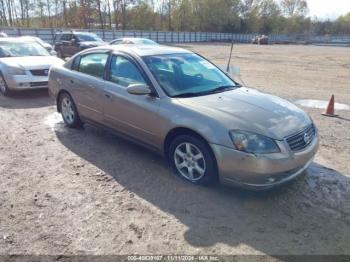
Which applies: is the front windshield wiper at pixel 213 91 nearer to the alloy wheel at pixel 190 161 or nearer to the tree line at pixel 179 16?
the alloy wheel at pixel 190 161

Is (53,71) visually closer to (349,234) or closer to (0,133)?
(0,133)

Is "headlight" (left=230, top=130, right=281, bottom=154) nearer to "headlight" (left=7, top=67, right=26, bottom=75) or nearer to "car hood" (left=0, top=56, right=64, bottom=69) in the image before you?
"car hood" (left=0, top=56, right=64, bottom=69)

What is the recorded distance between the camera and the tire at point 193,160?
11.7ft

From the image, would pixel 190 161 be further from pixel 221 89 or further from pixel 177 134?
pixel 221 89

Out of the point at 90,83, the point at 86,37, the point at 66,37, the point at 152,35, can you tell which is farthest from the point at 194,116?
the point at 152,35

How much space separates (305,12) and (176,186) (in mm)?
121716

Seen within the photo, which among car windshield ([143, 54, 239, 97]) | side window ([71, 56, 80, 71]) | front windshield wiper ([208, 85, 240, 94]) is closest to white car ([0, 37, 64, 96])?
side window ([71, 56, 80, 71])

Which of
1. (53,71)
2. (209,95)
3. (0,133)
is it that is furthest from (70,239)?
(53,71)

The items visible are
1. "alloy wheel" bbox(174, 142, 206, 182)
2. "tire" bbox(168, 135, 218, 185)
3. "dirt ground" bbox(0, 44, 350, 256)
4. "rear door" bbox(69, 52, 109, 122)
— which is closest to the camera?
"dirt ground" bbox(0, 44, 350, 256)

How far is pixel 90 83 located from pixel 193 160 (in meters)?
2.30

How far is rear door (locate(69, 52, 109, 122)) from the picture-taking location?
16.0 feet

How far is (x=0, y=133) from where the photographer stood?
567 cm

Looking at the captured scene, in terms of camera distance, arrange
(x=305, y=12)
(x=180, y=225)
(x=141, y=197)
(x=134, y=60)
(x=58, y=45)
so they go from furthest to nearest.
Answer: (x=305, y=12), (x=58, y=45), (x=134, y=60), (x=141, y=197), (x=180, y=225)

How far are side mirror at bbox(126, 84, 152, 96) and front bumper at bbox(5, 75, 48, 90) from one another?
17.3 ft
